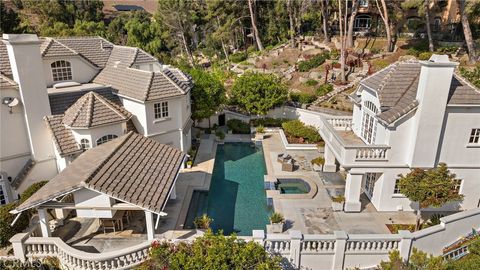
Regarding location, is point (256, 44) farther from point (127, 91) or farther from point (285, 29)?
point (127, 91)

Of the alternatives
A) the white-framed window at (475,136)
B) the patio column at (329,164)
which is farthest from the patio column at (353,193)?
the white-framed window at (475,136)

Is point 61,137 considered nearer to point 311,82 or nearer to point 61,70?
point 61,70

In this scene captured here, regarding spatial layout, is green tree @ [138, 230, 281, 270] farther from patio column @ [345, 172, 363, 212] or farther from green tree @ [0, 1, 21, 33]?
green tree @ [0, 1, 21, 33]

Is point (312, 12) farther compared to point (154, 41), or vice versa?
point (154, 41)

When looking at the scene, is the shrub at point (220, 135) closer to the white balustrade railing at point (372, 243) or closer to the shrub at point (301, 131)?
the shrub at point (301, 131)

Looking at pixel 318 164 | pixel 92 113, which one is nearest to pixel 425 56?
pixel 318 164

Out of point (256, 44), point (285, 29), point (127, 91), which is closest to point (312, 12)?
point (285, 29)
